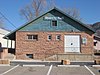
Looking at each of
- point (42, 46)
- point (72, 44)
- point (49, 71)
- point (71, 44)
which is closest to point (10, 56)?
point (42, 46)

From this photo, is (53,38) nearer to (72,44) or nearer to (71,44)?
(71,44)

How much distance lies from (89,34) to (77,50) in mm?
2707

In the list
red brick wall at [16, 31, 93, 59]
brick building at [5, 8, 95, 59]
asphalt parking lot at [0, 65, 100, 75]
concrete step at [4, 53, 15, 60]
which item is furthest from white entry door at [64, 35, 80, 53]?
asphalt parking lot at [0, 65, 100, 75]

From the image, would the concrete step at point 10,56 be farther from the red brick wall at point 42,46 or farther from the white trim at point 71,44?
the white trim at point 71,44

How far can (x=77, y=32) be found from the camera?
35594 millimetres

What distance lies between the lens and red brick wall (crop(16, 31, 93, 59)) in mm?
35469

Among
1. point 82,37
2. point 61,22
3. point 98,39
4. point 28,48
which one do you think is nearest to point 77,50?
point 82,37

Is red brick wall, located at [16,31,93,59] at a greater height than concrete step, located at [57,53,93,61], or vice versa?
red brick wall, located at [16,31,93,59]

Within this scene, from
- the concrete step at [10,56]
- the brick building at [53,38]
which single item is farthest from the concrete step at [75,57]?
the concrete step at [10,56]

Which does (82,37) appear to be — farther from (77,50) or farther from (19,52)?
(19,52)

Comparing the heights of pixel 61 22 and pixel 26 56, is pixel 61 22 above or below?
above

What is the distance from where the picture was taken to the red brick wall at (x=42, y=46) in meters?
35.5

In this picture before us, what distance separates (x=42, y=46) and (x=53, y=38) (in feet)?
5.98

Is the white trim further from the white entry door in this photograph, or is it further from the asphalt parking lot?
the asphalt parking lot
